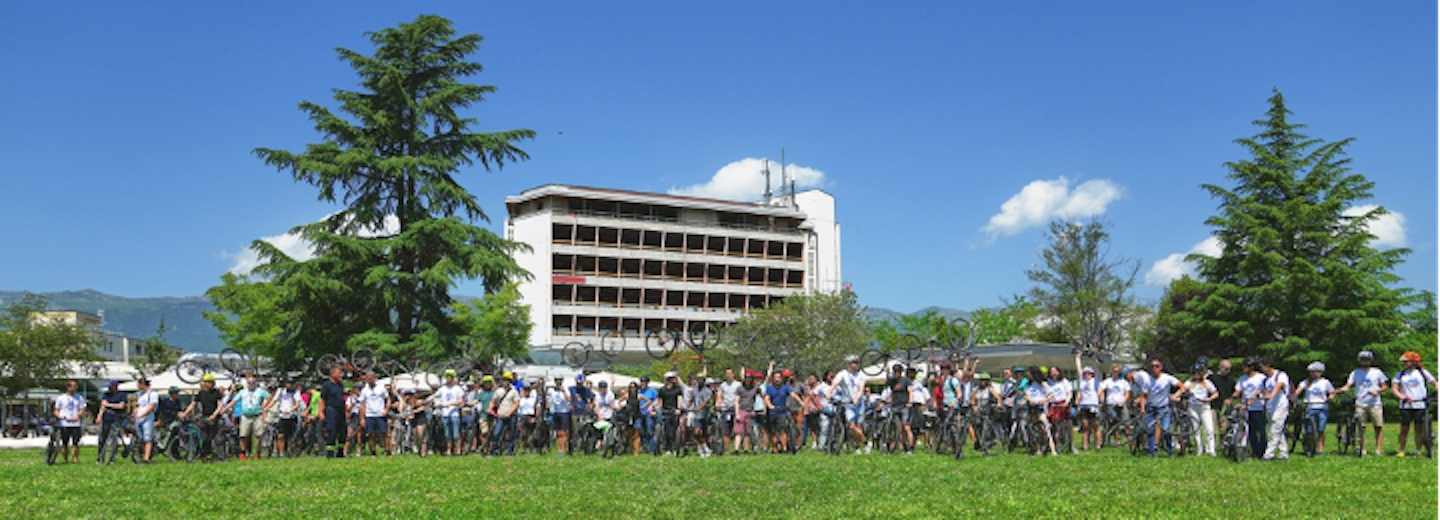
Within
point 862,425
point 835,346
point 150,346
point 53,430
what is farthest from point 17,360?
point 862,425

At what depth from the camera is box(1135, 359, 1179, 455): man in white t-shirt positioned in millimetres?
19688

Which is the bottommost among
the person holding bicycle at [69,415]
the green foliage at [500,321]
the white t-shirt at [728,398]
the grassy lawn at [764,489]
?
the grassy lawn at [764,489]

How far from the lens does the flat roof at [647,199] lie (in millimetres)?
103625

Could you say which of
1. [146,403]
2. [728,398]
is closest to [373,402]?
[146,403]

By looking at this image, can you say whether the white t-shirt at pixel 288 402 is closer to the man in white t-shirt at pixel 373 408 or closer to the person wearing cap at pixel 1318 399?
the man in white t-shirt at pixel 373 408

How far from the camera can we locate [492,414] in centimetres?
2481

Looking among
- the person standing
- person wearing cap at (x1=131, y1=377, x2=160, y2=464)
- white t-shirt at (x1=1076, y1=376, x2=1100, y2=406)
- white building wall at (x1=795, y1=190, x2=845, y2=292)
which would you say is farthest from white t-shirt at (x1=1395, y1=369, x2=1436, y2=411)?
white building wall at (x1=795, y1=190, x2=845, y2=292)

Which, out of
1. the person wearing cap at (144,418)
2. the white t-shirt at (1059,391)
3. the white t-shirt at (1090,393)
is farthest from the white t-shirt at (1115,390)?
the person wearing cap at (144,418)

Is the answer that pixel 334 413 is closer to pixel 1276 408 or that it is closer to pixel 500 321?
pixel 1276 408

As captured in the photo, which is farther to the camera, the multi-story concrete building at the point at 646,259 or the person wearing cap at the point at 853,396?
the multi-story concrete building at the point at 646,259

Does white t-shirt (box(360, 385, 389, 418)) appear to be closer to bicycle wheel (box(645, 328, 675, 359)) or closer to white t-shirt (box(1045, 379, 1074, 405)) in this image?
bicycle wheel (box(645, 328, 675, 359))

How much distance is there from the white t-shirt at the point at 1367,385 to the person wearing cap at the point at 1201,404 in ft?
6.84

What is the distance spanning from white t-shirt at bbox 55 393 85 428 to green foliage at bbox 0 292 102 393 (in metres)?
43.9

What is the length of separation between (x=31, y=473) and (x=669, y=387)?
10451mm
